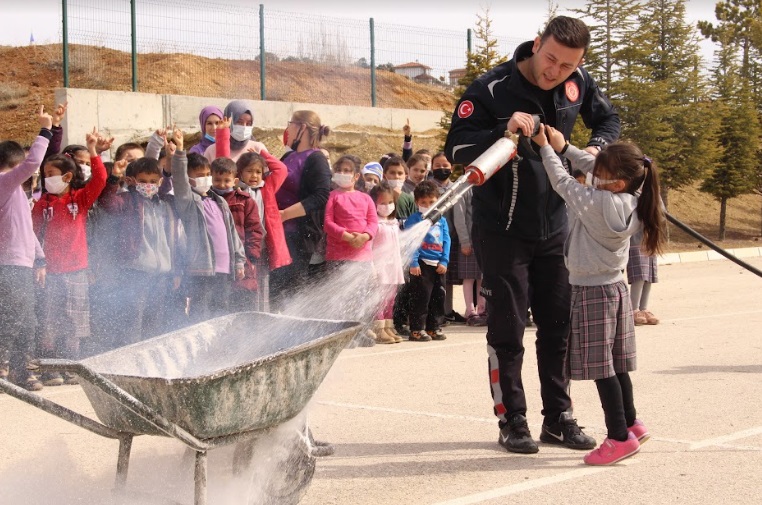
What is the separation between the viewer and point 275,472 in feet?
14.3

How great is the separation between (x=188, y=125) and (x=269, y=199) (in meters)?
12.4

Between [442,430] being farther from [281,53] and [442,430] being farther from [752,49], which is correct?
[752,49]

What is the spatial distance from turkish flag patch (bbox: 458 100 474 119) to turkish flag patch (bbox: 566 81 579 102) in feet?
1.77

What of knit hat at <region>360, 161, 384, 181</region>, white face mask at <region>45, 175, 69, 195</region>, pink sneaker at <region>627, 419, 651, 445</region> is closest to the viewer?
pink sneaker at <region>627, 419, 651, 445</region>

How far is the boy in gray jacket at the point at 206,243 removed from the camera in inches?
324

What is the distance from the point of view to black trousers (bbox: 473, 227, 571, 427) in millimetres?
5598

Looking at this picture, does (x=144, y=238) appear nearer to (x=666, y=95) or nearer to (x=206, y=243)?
(x=206, y=243)

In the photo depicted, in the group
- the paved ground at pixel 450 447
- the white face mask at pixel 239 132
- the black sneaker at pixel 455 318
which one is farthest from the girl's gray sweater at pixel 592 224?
the black sneaker at pixel 455 318

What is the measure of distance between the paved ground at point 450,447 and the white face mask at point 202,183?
74.1 inches

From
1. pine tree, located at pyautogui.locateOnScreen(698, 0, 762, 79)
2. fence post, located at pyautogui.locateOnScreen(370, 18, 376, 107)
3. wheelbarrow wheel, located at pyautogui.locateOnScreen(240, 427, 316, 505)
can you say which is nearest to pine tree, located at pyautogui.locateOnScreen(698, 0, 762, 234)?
pine tree, located at pyautogui.locateOnScreen(698, 0, 762, 79)

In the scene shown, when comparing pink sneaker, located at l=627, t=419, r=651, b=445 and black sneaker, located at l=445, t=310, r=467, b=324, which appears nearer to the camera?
pink sneaker, located at l=627, t=419, r=651, b=445

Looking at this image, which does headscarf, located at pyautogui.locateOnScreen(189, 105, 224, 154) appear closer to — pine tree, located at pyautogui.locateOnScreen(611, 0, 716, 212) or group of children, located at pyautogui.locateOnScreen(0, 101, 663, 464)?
group of children, located at pyautogui.locateOnScreen(0, 101, 663, 464)

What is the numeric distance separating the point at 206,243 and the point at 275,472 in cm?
414

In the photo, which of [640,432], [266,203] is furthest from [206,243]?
[640,432]
